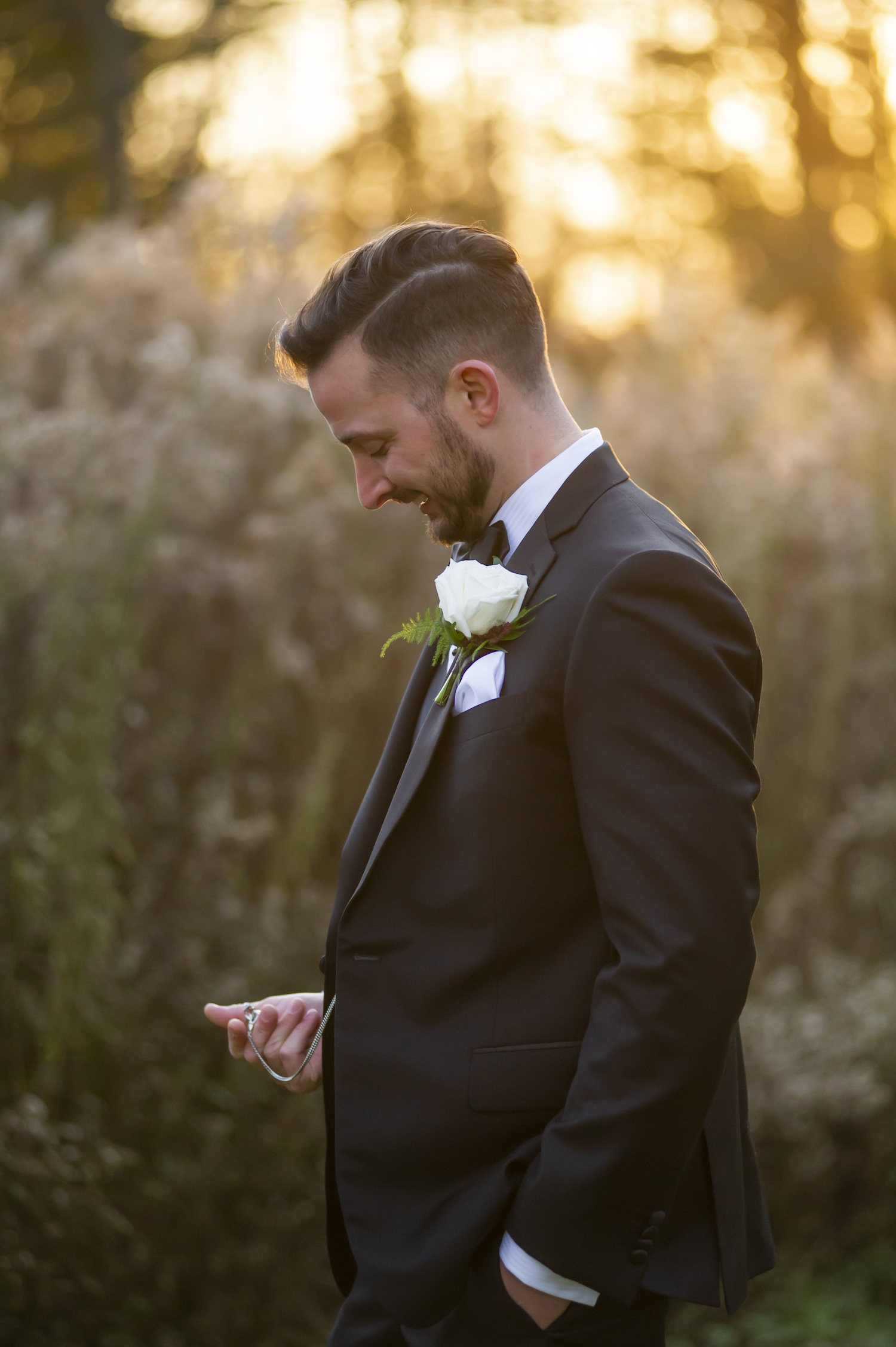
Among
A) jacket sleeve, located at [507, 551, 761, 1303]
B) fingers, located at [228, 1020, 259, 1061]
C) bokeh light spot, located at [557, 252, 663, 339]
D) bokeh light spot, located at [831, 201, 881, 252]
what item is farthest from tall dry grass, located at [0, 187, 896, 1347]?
bokeh light spot, located at [831, 201, 881, 252]

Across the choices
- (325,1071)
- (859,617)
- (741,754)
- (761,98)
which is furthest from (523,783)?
(761,98)

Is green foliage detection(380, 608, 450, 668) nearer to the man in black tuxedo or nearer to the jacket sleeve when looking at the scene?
the man in black tuxedo

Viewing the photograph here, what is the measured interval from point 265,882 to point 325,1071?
2228 millimetres

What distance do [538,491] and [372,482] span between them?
0.84ft

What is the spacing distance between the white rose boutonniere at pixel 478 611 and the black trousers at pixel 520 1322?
79 centimetres

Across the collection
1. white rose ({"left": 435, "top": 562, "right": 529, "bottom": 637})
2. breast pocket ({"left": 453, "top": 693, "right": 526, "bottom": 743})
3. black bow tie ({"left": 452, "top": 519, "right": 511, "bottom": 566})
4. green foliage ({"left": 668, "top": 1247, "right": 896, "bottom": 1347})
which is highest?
black bow tie ({"left": 452, "top": 519, "right": 511, "bottom": 566})

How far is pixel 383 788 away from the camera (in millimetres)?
1844

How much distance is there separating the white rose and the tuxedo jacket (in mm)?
40

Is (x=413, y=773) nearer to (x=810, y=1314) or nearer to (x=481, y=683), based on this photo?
(x=481, y=683)

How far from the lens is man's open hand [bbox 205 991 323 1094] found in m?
1.87

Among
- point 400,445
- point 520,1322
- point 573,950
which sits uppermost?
point 400,445

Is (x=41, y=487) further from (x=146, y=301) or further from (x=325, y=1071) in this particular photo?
(x=325, y=1071)

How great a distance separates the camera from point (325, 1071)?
181 cm

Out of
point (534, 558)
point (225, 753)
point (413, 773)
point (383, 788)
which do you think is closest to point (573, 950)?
point (413, 773)
